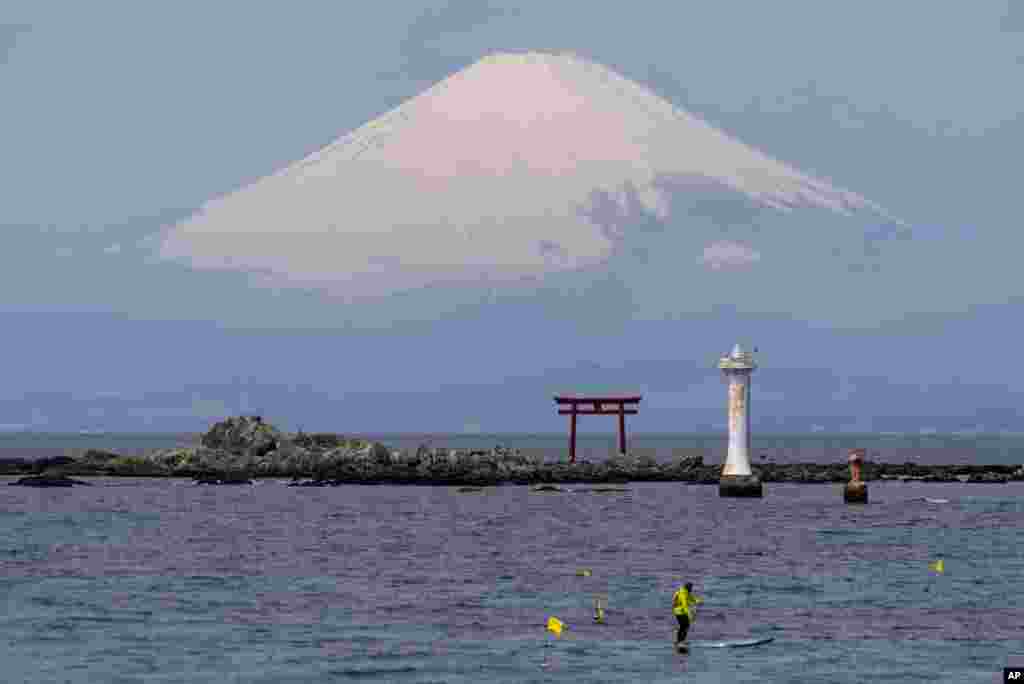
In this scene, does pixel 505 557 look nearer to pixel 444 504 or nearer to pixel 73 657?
pixel 73 657

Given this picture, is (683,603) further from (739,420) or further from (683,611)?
(739,420)

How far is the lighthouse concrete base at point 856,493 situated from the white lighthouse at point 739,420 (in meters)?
4.98

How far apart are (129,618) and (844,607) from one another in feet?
62.9

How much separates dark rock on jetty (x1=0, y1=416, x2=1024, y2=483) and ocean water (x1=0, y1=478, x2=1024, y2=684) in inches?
1014

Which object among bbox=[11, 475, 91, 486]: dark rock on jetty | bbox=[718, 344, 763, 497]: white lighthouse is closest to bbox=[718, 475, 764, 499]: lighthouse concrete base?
bbox=[718, 344, 763, 497]: white lighthouse

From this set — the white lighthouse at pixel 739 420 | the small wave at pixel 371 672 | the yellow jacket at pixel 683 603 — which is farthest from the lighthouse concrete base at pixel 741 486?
the small wave at pixel 371 672

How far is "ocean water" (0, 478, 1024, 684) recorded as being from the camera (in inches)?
1843

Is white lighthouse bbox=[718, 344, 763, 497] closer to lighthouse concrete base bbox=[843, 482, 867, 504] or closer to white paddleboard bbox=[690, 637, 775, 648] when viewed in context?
lighthouse concrete base bbox=[843, 482, 867, 504]

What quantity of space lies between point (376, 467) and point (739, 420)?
4332 cm

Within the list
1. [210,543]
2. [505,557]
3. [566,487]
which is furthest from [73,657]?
[566,487]

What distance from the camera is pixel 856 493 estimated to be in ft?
370

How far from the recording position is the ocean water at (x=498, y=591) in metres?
46.8

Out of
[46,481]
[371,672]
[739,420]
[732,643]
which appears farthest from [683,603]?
[46,481]

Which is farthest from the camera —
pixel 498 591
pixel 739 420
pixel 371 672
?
pixel 739 420
